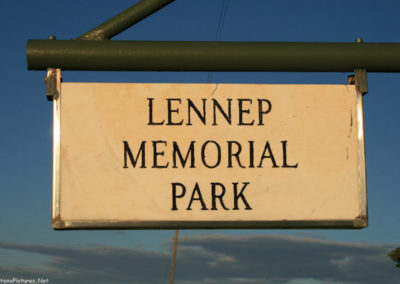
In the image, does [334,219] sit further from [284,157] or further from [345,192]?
[284,157]

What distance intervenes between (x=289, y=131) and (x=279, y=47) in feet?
1.24

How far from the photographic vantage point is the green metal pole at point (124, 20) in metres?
3.01

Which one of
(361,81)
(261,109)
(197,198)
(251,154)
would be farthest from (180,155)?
(361,81)

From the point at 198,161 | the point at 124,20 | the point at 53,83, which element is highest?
the point at 124,20

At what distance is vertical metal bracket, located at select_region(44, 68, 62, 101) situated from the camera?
2895 millimetres

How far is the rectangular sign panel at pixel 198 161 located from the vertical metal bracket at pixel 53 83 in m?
0.03

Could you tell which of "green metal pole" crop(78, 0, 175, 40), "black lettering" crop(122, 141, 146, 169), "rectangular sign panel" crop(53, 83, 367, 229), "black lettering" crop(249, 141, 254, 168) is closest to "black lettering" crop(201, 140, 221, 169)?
"rectangular sign panel" crop(53, 83, 367, 229)

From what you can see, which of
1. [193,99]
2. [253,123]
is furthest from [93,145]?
[253,123]

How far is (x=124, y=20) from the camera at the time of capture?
302 cm

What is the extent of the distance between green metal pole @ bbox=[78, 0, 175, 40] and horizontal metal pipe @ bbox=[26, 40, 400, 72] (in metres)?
0.09

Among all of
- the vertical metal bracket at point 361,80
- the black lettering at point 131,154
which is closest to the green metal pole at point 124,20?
the black lettering at point 131,154

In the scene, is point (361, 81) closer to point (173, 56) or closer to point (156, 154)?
point (173, 56)

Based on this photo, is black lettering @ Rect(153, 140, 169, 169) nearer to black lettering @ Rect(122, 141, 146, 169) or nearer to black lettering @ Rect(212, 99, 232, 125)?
black lettering @ Rect(122, 141, 146, 169)

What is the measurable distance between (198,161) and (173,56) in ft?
1.57
